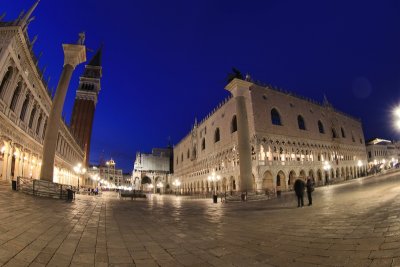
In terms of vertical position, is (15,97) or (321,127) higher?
(321,127)

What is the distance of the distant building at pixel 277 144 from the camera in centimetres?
4197

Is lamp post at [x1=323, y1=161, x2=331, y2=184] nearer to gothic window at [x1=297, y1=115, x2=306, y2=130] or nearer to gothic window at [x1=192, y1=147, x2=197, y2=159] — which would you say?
gothic window at [x1=297, y1=115, x2=306, y2=130]

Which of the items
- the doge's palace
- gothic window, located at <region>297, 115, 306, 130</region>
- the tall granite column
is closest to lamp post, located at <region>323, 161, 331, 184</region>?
gothic window, located at <region>297, 115, 306, 130</region>

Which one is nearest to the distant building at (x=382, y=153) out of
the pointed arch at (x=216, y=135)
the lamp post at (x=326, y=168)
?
the lamp post at (x=326, y=168)

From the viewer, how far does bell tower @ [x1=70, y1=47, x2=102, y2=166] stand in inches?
2953

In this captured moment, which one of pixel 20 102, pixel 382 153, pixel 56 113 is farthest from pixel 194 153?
pixel 382 153

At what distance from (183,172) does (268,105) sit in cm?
4049

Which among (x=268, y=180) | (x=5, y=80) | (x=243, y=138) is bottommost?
(x=268, y=180)

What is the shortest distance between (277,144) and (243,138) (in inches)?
946

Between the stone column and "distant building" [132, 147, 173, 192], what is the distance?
7980 centimetres

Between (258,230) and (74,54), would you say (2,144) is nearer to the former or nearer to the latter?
(74,54)

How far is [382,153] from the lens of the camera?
76.8 m

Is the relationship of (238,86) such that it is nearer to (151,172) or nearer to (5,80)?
(5,80)

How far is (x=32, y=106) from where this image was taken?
26016 millimetres
